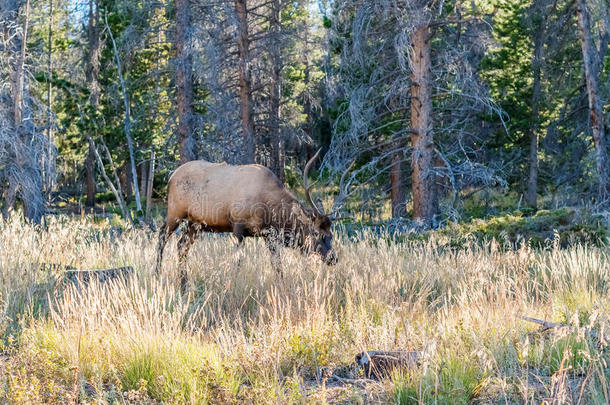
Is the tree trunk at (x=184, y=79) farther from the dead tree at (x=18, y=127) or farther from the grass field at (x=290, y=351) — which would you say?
the grass field at (x=290, y=351)

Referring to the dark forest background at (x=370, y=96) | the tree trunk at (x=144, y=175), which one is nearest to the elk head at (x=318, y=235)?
the dark forest background at (x=370, y=96)

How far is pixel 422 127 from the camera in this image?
14.7 meters

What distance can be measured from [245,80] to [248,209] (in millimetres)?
9442

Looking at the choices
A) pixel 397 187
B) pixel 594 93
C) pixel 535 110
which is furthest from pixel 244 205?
pixel 535 110

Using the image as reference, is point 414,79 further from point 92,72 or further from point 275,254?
point 92,72

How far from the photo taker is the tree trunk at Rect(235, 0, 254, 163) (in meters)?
17.7

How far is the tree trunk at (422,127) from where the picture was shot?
14.6 m

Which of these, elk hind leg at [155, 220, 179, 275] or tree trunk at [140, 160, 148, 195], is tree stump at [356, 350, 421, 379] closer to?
elk hind leg at [155, 220, 179, 275]

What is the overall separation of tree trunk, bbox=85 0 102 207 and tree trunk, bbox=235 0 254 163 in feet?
14.6

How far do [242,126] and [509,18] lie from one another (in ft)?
32.8

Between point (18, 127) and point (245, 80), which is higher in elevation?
point (245, 80)

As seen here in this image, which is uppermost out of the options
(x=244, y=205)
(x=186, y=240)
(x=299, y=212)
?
(x=244, y=205)

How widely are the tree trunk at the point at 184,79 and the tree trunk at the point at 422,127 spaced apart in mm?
5670

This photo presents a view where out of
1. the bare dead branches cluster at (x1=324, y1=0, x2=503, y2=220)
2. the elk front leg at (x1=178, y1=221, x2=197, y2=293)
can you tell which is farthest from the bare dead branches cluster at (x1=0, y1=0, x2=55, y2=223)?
the bare dead branches cluster at (x1=324, y1=0, x2=503, y2=220)
